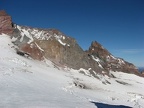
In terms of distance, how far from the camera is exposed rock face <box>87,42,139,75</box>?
62797 millimetres

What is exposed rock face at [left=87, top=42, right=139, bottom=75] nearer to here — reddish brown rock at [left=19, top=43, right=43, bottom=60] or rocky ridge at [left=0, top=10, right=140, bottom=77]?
rocky ridge at [left=0, top=10, right=140, bottom=77]

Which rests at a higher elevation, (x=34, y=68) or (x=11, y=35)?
(x=11, y=35)

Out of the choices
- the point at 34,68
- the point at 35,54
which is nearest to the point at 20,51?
the point at 35,54

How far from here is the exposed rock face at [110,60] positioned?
62.8 m

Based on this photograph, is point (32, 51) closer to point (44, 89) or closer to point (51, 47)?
point (51, 47)

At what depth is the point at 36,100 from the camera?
19.1 m

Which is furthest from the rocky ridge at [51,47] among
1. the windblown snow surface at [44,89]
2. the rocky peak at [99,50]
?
the rocky peak at [99,50]

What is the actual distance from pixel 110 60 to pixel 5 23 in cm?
2998

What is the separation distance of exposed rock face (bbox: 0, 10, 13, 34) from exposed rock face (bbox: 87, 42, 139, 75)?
23024 mm

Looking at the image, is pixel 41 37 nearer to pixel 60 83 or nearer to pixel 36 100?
pixel 60 83

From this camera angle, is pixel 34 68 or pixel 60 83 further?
pixel 34 68

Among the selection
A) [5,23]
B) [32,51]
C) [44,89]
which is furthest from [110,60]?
[44,89]

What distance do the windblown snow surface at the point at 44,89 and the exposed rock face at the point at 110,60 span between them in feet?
59.6

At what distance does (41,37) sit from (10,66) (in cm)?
1735
